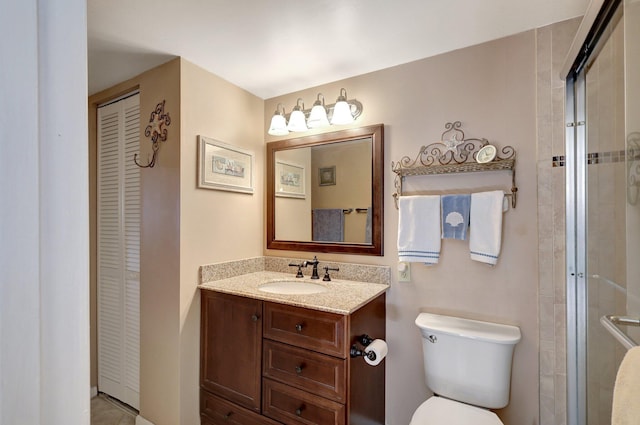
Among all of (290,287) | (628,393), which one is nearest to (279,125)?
(290,287)

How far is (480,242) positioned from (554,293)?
1.29 ft

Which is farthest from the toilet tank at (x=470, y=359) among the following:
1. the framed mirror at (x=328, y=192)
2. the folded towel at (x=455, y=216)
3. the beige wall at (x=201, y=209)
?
the beige wall at (x=201, y=209)

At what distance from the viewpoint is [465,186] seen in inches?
64.4

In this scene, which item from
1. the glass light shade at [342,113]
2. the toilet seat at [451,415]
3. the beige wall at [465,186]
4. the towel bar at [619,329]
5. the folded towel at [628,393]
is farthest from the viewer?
the glass light shade at [342,113]

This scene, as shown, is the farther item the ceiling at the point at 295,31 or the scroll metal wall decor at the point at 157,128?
the scroll metal wall decor at the point at 157,128

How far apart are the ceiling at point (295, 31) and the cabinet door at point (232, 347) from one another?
1.40m

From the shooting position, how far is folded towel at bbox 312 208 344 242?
204 centimetres

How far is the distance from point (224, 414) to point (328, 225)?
4.18 feet

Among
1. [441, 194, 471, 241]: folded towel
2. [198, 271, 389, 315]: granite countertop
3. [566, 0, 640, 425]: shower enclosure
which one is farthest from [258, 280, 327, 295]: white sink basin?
[566, 0, 640, 425]: shower enclosure

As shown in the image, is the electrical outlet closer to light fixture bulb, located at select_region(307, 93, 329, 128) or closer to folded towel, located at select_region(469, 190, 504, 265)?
folded towel, located at select_region(469, 190, 504, 265)

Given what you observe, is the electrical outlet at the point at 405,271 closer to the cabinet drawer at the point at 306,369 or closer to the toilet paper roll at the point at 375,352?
the toilet paper roll at the point at 375,352

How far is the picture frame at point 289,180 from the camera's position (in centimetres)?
222

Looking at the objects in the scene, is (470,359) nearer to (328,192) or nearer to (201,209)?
(328,192)

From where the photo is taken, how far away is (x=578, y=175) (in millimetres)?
1358
